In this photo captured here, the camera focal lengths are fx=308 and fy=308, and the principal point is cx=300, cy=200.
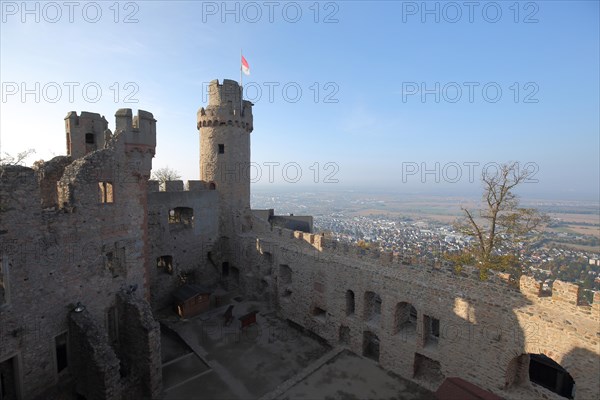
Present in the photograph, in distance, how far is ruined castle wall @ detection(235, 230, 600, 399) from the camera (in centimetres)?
902

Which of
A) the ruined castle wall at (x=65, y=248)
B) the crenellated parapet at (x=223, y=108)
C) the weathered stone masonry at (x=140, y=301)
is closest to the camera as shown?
the ruined castle wall at (x=65, y=248)

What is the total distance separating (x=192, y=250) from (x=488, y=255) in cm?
1735

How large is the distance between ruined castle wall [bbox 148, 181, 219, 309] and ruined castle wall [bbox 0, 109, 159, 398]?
5.31 meters

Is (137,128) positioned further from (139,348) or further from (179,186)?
(139,348)

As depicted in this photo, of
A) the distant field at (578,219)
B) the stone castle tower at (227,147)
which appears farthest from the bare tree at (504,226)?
the distant field at (578,219)

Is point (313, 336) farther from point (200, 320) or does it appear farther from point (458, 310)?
point (458, 310)

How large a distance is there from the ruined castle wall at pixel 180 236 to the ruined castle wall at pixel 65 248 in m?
5.31

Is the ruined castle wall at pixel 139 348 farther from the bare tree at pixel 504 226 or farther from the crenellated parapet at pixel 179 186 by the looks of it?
the bare tree at pixel 504 226

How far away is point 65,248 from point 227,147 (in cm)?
1257

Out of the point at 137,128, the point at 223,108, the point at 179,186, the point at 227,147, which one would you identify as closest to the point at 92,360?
the point at 137,128

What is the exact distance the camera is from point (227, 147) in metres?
21.1

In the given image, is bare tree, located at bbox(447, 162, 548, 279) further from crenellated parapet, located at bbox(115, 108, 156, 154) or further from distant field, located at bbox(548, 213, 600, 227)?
distant field, located at bbox(548, 213, 600, 227)

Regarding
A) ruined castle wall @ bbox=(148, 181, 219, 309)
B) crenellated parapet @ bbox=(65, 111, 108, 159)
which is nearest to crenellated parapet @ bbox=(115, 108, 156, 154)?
crenellated parapet @ bbox=(65, 111, 108, 159)

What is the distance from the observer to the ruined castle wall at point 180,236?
17891 mm
